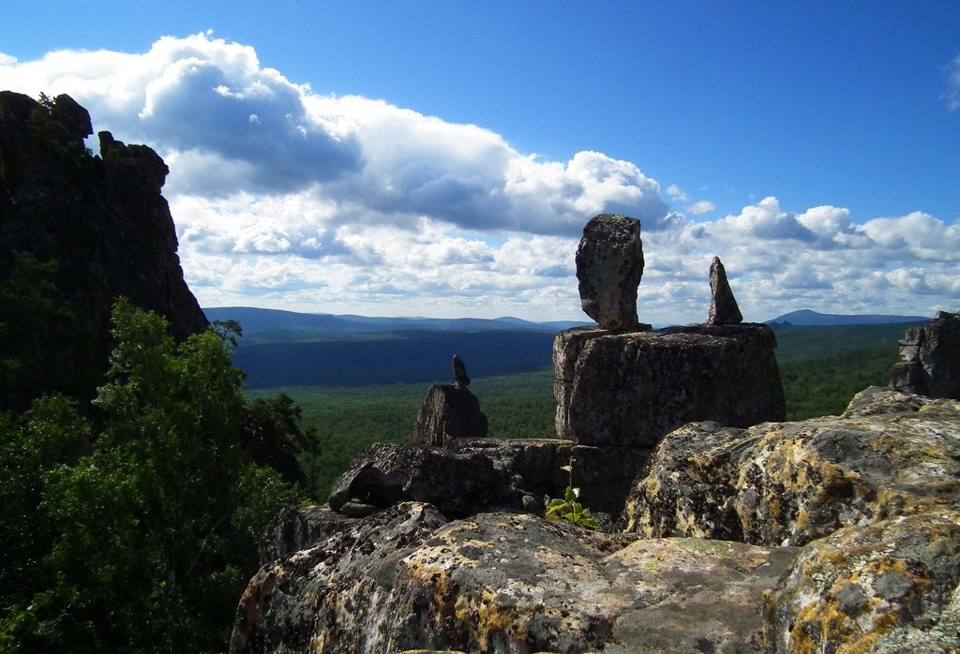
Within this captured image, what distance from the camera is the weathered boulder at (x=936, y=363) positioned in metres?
35.5

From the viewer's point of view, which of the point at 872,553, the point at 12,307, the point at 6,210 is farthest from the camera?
the point at 6,210

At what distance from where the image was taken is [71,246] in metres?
40.8

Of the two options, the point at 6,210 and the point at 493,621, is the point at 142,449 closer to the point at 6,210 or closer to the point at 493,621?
the point at 493,621

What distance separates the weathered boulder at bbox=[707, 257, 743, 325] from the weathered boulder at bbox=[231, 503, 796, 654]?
10.0 meters

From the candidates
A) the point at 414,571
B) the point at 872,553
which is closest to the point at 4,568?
the point at 414,571

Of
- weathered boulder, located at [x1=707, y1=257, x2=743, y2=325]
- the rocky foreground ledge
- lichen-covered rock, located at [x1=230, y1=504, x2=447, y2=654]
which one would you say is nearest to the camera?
the rocky foreground ledge

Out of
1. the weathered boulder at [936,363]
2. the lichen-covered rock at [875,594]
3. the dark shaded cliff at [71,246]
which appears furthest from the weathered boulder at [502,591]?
the weathered boulder at [936,363]

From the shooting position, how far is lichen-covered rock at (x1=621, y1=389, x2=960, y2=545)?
161 inches

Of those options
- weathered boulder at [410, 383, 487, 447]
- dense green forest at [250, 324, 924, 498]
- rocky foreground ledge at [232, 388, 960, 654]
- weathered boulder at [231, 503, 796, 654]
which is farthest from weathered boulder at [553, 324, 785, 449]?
dense green forest at [250, 324, 924, 498]

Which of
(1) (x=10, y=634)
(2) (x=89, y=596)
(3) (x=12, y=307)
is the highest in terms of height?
(3) (x=12, y=307)

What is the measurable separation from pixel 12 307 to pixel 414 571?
3472 centimetres

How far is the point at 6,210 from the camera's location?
39125 mm

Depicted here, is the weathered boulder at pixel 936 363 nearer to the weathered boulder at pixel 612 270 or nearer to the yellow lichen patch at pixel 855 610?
the weathered boulder at pixel 612 270

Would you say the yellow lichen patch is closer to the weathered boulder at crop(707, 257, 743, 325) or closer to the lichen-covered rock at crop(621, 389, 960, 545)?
the lichen-covered rock at crop(621, 389, 960, 545)
